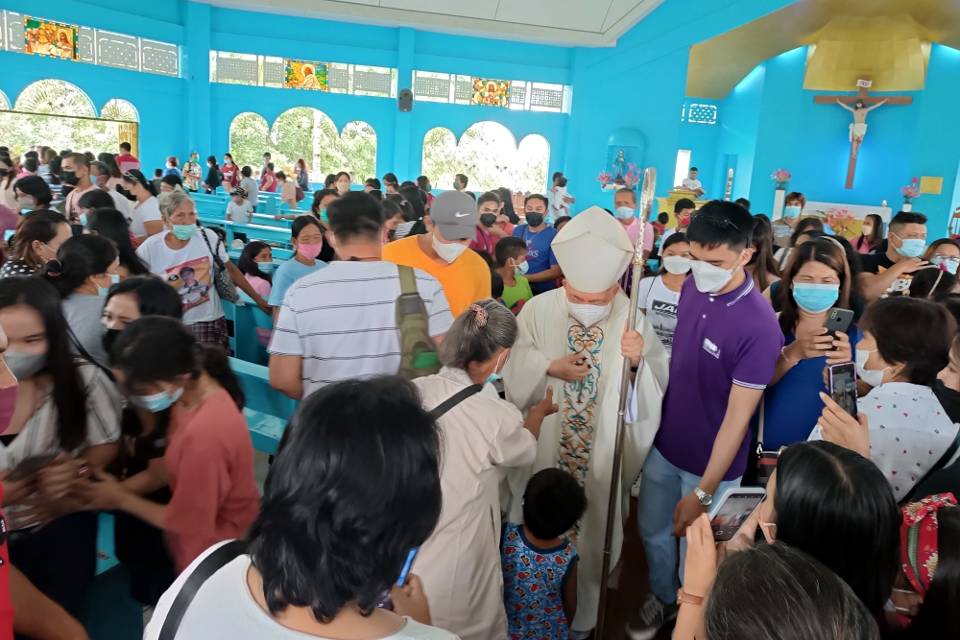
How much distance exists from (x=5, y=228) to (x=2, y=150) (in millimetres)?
4218

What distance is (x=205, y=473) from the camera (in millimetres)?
1782

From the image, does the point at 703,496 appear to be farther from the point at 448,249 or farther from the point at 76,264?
the point at 76,264

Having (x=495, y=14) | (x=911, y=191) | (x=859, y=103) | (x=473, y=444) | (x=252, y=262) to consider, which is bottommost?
(x=473, y=444)

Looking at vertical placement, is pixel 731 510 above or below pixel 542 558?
above

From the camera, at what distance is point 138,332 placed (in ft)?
5.99

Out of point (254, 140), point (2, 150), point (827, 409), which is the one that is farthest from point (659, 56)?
point (827, 409)

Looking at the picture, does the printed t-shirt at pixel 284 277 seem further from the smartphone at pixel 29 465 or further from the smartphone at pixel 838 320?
the smartphone at pixel 838 320

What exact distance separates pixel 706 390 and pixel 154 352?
5.93 ft

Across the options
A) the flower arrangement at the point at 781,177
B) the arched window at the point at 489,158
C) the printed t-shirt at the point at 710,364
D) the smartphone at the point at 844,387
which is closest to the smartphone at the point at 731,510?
the smartphone at the point at 844,387

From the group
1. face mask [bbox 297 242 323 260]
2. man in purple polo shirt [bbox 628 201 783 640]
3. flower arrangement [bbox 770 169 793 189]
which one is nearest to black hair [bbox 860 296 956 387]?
man in purple polo shirt [bbox 628 201 783 640]

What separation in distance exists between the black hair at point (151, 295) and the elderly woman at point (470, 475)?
3.54 ft

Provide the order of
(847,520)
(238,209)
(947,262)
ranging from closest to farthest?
(847,520)
(947,262)
(238,209)

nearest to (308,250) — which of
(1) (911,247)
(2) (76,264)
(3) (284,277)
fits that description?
(3) (284,277)

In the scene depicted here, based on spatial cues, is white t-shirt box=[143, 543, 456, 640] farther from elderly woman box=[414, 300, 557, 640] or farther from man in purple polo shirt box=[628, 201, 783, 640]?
man in purple polo shirt box=[628, 201, 783, 640]
